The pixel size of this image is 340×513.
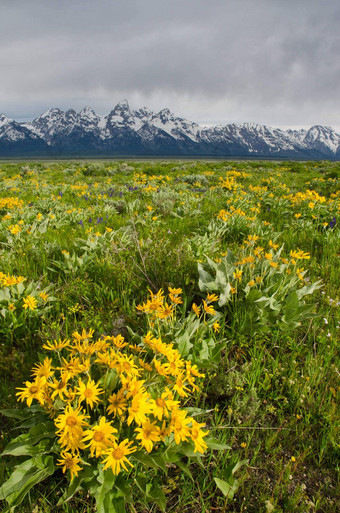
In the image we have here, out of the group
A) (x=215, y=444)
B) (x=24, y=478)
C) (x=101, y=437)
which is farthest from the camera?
(x=215, y=444)

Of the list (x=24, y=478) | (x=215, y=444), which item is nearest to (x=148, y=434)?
(x=215, y=444)

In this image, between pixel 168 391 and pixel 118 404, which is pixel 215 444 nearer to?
pixel 168 391

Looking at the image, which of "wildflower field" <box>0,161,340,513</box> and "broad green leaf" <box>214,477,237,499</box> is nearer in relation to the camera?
"wildflower field" <box>0,161,340,513</box>

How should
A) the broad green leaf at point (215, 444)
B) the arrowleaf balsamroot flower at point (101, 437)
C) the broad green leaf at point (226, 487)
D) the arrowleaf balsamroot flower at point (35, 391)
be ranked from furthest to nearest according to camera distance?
1. the broad green leaf at point (215, 444)
2. the broad green leaf at point (226, 487)
3. the arrowleaf balsamroot flower at point (35, 391)
4. the arrowleaf balsamroot flower at point (101, 437)

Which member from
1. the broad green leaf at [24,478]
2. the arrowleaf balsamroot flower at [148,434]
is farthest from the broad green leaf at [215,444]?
the broad green leaf at [24,478]

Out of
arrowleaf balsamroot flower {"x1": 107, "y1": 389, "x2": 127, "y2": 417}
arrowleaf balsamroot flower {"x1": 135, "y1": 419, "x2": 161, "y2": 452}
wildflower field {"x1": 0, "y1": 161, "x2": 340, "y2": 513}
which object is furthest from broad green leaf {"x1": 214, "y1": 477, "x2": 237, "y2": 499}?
arrowleaf balsamroot flower {"x1": 107, "y1": 389, "x2": 127, "y2": 417}

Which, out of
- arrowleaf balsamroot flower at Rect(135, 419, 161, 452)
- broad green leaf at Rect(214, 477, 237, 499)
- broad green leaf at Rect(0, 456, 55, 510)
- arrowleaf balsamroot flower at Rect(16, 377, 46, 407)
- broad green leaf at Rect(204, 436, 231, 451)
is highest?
arrowleaf balsamroot flower at Rect(16, 377, 46, 407)

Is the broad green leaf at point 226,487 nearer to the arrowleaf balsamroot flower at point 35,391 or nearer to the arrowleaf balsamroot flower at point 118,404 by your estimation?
the arrowleaf balsamroot flower at point 118,404

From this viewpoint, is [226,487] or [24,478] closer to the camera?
[24,478]

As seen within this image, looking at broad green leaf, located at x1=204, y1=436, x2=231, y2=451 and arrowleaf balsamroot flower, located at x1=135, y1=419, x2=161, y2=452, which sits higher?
arrowleaf balsamroot flower, located at x1=135, y1=419, x2=161, y2=452

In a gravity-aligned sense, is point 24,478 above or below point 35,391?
below

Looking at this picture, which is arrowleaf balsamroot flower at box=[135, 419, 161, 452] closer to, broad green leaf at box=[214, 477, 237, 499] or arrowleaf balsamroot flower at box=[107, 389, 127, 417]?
arrowleaf balsamroot flower at box=[107, 389, 127, 417]

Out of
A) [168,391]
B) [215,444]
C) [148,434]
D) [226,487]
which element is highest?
[168,391]

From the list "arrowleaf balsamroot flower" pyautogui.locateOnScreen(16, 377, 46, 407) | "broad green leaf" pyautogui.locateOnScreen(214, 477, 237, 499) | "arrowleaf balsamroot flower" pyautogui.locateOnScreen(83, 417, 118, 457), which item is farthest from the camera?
"broad green leaf" pyautogui.locateOnScreen(214, 477, 237, 499)
